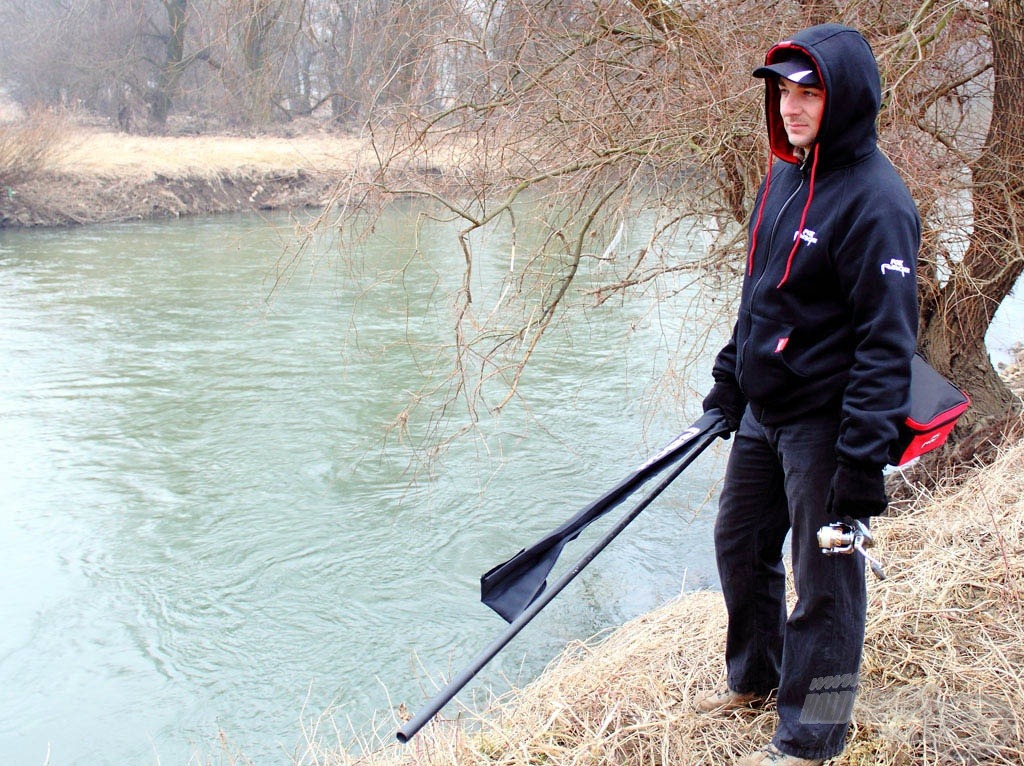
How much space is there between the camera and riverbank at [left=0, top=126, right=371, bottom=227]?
58.2ft

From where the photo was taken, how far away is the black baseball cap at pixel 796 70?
2188mm

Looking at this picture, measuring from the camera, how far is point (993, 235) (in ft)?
17.3

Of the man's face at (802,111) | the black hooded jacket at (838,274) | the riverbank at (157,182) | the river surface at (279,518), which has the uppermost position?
the man's face at (802,111)

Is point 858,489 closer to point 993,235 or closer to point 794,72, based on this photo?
point 794,72

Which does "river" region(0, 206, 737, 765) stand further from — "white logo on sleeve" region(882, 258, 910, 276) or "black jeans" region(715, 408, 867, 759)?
"white logo on sleeve" region(882, 258, 910, 276)

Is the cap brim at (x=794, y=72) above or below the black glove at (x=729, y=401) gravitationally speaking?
above

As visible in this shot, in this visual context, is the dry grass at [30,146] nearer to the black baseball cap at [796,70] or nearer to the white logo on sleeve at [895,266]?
the black baseball cap at [796,70]

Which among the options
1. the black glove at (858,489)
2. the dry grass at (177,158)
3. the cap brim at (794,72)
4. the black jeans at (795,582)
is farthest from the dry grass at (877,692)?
the dry grass at (177,158)

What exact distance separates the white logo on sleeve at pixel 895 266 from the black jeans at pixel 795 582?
0.35 m

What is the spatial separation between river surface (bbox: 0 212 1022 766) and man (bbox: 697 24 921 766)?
160 cm

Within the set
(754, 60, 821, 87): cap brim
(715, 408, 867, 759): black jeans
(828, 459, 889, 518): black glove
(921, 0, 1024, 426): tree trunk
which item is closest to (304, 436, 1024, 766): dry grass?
(715, 408, 867, 759): black jeans

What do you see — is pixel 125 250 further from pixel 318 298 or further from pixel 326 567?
pixel 326 567

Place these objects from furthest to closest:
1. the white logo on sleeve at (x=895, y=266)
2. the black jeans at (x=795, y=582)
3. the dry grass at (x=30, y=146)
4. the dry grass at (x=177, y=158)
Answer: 1. the dry grass at (x=177, y=158)
2. the dry grass at (x=30, y=146)
3. the black jeans at (x=795, y=582)
4. the white logo on sleeve at (x=895, y=266)

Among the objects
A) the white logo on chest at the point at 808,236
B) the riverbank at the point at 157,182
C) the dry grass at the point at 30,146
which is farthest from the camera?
the riverbank at the point at 157,182
